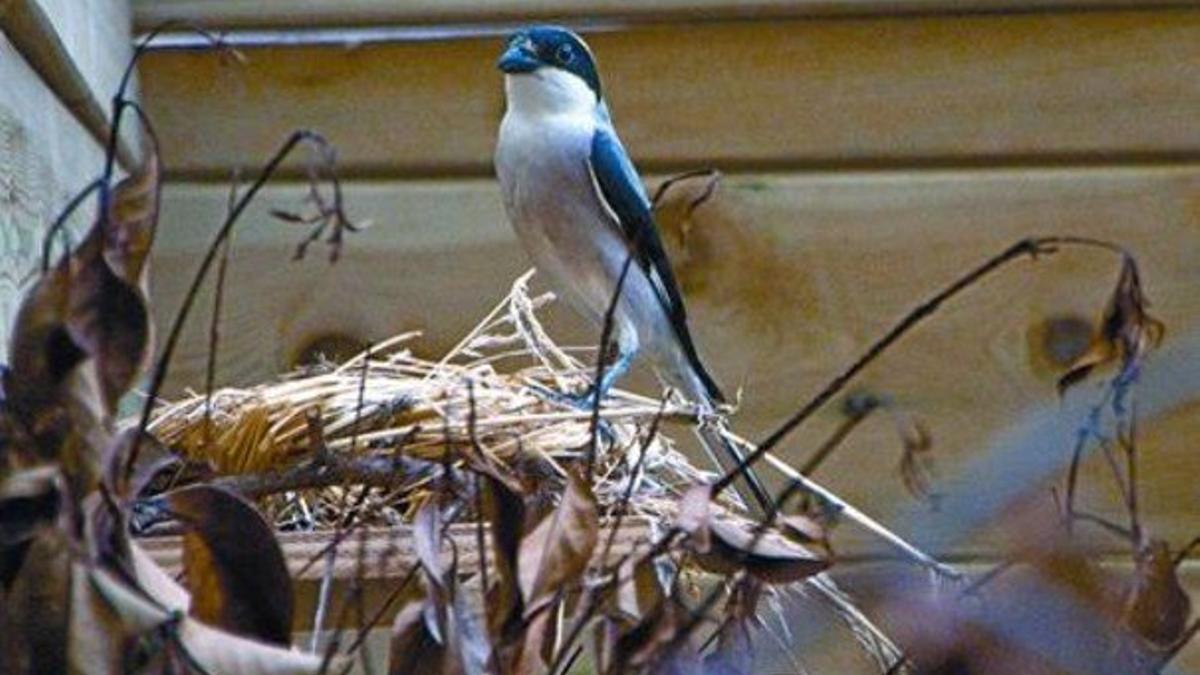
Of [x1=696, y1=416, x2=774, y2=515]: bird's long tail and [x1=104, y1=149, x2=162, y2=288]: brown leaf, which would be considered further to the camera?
[x1=696, y1=416, x2=774, y2=515]: bird's long tail

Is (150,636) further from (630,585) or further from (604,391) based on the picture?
(604,391)

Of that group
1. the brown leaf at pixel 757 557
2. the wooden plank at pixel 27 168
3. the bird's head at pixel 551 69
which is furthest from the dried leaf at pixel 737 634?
the bird's head at pixel 551 69

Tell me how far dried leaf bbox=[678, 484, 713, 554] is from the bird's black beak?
0.95 meters

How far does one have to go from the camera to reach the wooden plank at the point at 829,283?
1.85 m

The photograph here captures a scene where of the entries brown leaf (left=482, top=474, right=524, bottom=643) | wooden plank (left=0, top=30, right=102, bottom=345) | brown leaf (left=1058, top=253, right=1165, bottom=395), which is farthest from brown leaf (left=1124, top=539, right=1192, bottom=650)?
wooden plank (left=0, top=30, right=102, bottom=345)

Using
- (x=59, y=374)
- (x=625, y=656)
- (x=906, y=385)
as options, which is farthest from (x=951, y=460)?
(x=59, y=374)

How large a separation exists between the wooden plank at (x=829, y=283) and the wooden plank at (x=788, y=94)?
22mm

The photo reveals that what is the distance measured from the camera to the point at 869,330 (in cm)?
188

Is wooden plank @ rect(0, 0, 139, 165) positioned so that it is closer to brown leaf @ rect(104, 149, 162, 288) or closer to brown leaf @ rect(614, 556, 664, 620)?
brown leaf @ rect(614, 556, 664, 620)

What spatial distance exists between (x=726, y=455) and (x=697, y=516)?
861 mm

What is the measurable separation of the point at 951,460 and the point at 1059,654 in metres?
1.19

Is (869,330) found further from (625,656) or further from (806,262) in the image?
(625,656)

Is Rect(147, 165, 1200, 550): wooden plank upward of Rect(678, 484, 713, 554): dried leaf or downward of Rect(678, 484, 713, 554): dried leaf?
downward

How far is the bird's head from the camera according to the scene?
1663mm
